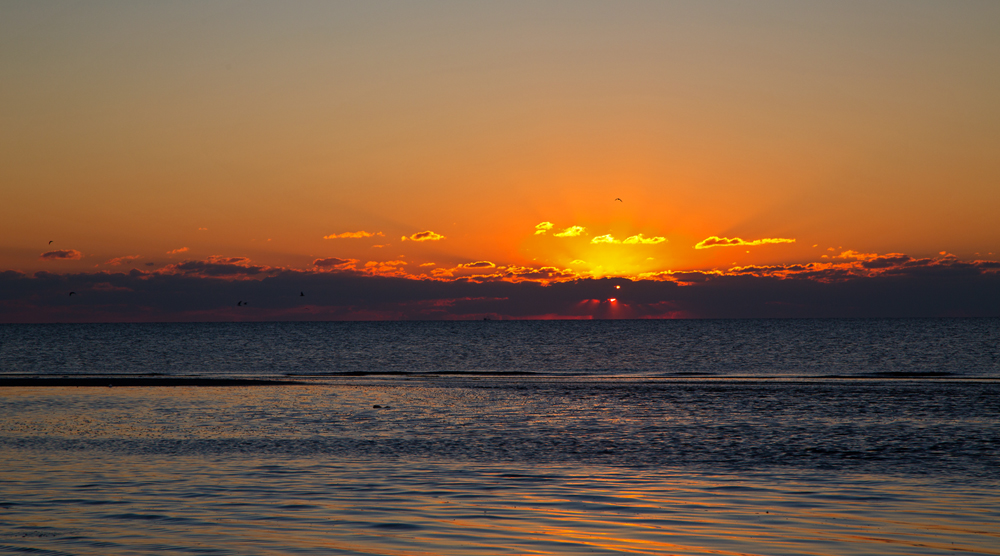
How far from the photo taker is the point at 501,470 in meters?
21.1

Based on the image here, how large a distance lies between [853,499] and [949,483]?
11.8ft

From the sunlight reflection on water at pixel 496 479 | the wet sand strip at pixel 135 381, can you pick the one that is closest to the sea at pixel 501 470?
the sunlight reflection on water at pixel 496 479

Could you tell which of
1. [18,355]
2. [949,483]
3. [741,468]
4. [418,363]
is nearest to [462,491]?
[741,468]

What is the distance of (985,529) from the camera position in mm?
14406

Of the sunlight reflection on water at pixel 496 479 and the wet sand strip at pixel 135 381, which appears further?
the wet sand strip at pixel 135 381

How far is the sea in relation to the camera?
45.3 feet

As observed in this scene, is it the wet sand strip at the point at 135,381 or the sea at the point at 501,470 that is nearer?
the sea at the point at 501,470

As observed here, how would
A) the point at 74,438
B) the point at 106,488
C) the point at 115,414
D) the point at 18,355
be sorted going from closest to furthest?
the point at 106,488, the point at 74,438, the point at 115,414, the point at 18,355

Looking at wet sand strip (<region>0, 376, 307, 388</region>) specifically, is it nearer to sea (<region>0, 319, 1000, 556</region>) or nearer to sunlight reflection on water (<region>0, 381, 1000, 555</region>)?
sea (<region>0, 319, 1000, 556</region>)

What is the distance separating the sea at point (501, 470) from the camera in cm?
1382

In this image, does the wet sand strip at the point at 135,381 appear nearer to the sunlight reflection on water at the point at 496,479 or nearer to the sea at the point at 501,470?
the sea at the point at 501,470

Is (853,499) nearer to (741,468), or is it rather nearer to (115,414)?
(741,468)

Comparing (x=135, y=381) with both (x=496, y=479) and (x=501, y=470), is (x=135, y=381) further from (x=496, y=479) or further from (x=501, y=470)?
(x=496, y=479)

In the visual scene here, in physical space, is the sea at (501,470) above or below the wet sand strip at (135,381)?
above
